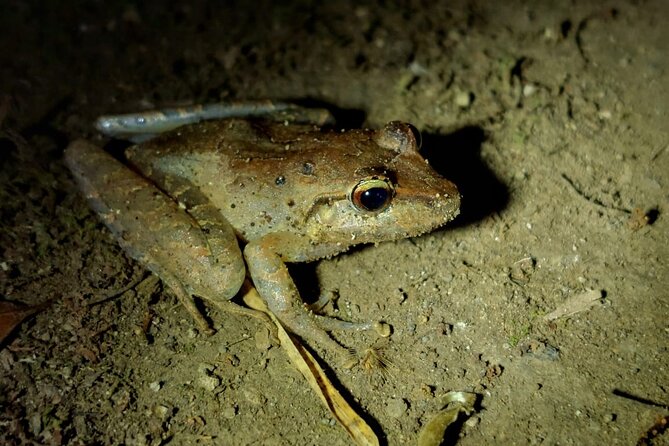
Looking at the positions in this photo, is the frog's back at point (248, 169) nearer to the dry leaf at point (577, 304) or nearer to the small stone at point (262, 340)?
the small stone at point (262, 340)

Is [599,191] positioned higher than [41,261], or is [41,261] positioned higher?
[599,191]

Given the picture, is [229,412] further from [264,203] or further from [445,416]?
[264,203]

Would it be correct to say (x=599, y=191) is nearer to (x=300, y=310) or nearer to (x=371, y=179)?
(x=371, y=179)

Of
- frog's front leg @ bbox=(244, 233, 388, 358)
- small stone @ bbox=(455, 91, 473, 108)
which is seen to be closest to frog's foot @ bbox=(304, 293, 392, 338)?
frog's front leg @ bbox=(244, 233, 388, 358)

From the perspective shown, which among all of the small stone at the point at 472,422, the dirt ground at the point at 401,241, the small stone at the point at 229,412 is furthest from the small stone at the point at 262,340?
the small stone at the point at 472,422

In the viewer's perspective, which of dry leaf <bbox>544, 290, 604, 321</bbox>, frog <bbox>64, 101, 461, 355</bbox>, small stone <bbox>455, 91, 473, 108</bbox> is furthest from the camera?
small stone <bbox>455, 91, 473, 108</bbox>

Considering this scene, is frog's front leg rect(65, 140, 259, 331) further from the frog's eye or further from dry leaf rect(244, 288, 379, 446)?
the frog's eye

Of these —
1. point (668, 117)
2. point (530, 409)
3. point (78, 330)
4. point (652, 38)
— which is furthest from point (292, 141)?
point (652, 38)
